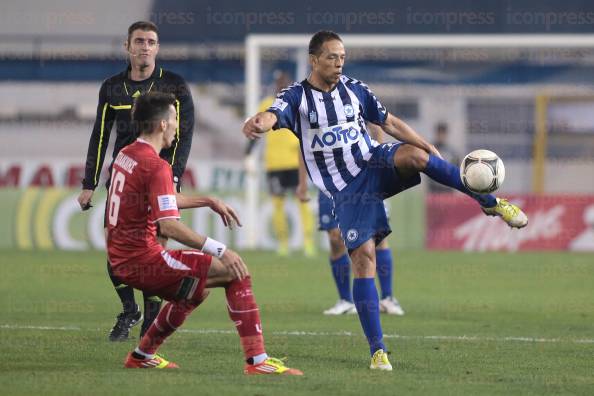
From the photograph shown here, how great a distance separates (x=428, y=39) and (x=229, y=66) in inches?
327

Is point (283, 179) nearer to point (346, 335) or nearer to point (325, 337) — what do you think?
point (346, 335)

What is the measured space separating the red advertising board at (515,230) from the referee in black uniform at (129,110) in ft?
35.8

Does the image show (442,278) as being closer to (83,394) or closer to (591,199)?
(591,199)

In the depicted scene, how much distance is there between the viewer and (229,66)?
2723 cm

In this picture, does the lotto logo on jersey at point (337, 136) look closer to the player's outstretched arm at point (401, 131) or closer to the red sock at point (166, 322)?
the player's outstretched arm at point (401, 131)

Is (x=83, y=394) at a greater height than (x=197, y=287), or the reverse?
(x=197, y=287)

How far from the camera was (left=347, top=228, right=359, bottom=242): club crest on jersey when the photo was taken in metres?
7.58

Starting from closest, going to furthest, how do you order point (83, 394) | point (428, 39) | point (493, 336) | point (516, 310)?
point (83, 394)
point (493, 336)
point (516, 310)
point (428, 39)

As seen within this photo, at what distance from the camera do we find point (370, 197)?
771cm

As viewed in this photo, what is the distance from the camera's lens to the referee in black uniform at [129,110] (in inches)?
336

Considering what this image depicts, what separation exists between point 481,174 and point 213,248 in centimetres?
179

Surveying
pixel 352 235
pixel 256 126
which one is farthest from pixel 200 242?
pixel 352 235

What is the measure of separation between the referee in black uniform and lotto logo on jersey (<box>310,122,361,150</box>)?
1215 millimetres

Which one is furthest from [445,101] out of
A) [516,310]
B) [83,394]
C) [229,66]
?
[83,394]
